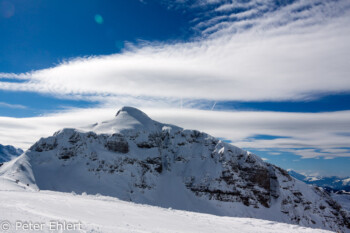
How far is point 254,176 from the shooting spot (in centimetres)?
10525

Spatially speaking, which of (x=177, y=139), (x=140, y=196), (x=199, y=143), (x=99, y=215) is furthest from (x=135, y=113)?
(x=99, y=215)

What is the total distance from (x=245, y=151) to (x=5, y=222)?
365ft

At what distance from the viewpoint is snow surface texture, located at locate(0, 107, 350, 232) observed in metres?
84.2

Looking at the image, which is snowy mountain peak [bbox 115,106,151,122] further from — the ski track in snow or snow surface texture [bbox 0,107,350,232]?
the ski track in snow

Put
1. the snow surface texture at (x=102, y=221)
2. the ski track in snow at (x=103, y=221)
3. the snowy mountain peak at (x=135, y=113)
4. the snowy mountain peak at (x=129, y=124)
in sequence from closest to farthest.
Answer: the snow surface texture at (x=102, y=221)
the ski track in snow at (x=103, y=221)
the snowy mountain peak at (x=129, y=124)
the snowy mountain peak at (x=135, y=113)

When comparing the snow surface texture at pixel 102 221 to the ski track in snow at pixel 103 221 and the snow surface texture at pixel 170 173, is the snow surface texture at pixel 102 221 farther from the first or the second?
the snow surface texture at pixel 170 173

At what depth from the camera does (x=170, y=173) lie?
349 ft

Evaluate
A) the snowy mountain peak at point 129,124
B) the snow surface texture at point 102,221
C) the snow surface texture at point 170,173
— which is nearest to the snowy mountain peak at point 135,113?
the snowy mountain peak at point 129,124

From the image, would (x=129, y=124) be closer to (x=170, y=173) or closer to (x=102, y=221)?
(x=170, y=173)

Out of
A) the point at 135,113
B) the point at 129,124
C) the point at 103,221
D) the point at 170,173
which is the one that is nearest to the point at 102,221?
the point at 103,221

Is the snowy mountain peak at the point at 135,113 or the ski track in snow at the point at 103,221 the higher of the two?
the snowy mountain peak at the point at 135,113

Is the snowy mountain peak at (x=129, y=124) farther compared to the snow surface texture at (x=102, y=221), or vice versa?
the snowy mountain peak at (x=129, y=124)

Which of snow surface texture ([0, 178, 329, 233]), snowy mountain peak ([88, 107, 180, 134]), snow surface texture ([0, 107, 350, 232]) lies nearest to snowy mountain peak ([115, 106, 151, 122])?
snowy mountain peak ([88, 107, 180, 134])

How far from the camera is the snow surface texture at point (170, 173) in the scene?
8416 cm
